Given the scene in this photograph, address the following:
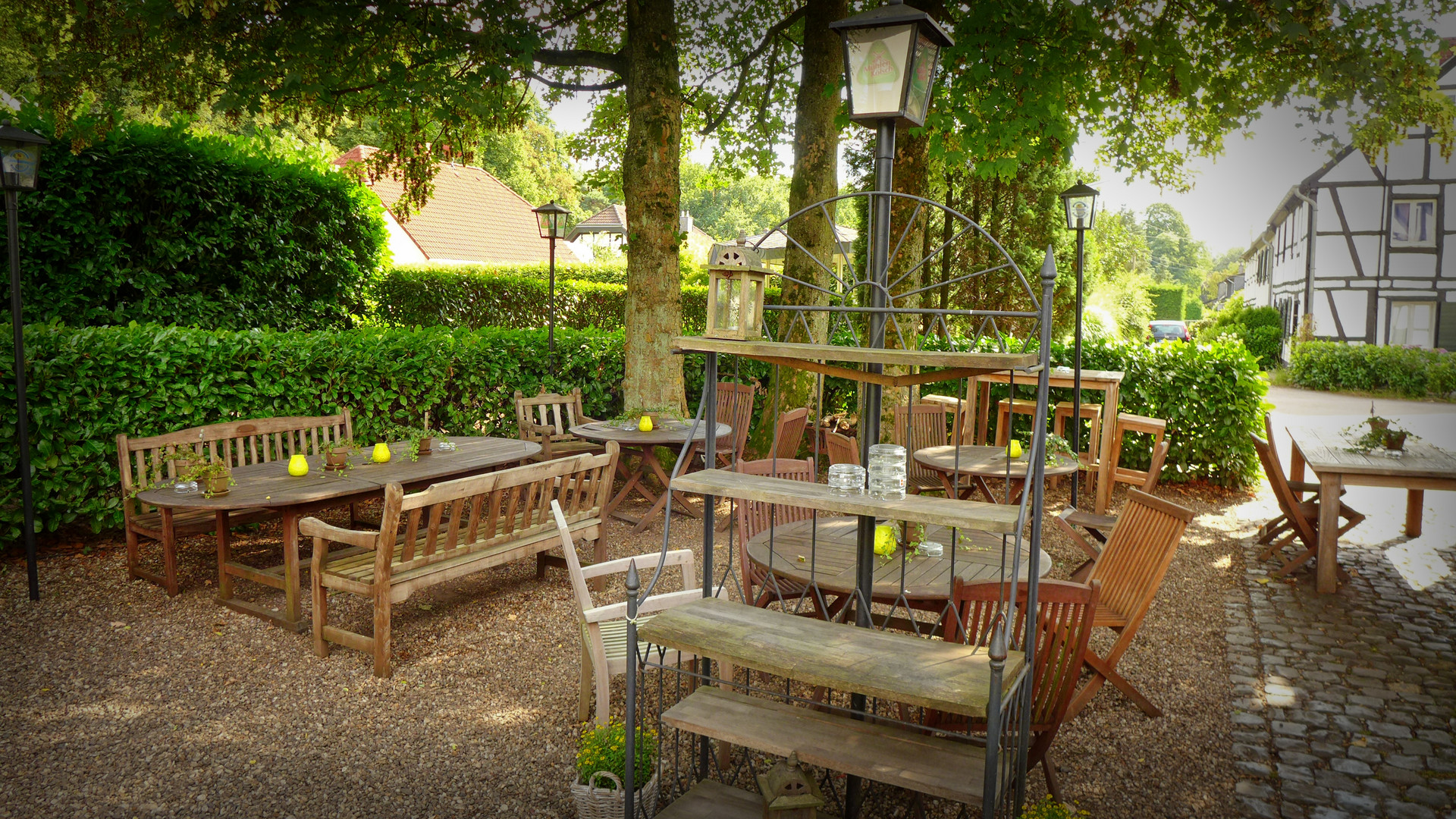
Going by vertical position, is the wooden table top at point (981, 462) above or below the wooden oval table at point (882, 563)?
above

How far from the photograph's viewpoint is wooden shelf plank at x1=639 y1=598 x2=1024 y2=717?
8.15ft

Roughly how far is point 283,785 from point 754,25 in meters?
10.5

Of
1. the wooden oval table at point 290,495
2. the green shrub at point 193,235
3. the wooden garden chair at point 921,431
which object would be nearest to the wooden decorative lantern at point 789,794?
the wooden oval table at point 290,495

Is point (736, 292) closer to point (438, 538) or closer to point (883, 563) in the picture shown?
point (883, 563)

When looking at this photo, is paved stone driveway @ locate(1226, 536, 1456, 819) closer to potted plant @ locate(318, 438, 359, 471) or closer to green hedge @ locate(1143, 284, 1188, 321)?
potted plant @ locate(318, 438, 359, 471)

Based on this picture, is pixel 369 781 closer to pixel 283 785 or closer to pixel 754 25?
pixel 283 785

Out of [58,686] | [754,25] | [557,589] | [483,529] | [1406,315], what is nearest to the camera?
→ [58,686]

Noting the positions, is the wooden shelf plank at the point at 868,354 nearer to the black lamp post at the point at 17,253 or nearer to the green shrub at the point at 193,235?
the black lamp post at the point at 17,253

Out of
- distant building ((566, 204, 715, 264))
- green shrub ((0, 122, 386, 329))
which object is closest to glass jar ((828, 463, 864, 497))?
green shrub ((0, 122, 386, 329))

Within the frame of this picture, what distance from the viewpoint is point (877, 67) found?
122 inches

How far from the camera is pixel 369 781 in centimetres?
349

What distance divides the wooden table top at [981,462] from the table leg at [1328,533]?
1.68 metres

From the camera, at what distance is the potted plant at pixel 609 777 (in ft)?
10.2

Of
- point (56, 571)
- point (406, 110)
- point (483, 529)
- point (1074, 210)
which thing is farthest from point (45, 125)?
point (1074, 210)
